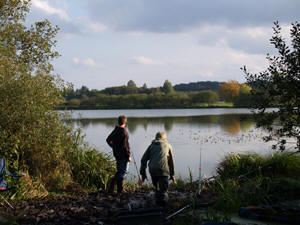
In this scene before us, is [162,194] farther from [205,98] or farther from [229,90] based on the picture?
[229,90]

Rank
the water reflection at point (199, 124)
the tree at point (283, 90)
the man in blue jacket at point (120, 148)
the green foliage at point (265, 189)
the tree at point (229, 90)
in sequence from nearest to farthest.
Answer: the tree at point (283, 90) < the green foliage at point (265, 189) < the man in blue jacket at point (120, 148) < the water reflection at point (199, 124) < the tree at point (229, 90)

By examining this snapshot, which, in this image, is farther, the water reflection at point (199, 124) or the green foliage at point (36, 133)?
the water reflection at point (199, 124)

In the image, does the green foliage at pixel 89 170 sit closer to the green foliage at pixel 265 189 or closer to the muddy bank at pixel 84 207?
the muddy bank at pixel 84 207

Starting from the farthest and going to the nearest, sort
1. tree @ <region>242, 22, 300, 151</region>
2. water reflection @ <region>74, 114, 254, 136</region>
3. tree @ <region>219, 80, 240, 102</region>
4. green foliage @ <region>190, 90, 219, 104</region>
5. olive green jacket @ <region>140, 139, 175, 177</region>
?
tree @ <region>219, 80, 240, 102</region>
green foliage @ <region>190, 90, 219, 104</region>
water reflection @ <region>74, 114, 254, 136</region>
olive green jacket @ <region>140, 139, 175, 177</region>
tree @ <region>242, 22, 300, 151</region>

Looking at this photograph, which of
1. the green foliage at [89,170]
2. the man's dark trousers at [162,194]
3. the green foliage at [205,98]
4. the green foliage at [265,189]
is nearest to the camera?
the green foliage at [265,189]

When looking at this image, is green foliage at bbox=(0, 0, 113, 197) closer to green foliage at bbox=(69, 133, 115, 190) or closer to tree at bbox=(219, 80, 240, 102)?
green foliage at bbox=(69, 133, 115, 190)

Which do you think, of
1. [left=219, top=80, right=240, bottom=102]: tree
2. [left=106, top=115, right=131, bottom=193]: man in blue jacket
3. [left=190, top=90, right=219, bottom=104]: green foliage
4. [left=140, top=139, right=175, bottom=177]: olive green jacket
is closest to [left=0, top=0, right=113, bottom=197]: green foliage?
[left=106, top=115, right=131, bottom=193]: man in blue jacket

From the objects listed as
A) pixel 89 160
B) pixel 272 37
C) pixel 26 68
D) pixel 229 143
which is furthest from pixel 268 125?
pixel 229 143

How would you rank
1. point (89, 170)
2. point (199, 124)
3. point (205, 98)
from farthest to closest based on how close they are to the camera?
point (205, 98) → point (199, 124) → point (89, 170)

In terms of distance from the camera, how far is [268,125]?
4.89 meters

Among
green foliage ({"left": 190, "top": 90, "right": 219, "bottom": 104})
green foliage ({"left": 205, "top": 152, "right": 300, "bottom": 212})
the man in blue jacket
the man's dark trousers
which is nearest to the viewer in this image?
green foliage ({"left": 205, "top": 152, "right": 300, "bottom": 212})

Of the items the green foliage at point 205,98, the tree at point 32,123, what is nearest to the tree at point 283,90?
the tree at point 32,123

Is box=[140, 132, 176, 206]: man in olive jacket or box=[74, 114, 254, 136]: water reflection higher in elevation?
box=[140, 132, 176, 206]: man in olive jacket

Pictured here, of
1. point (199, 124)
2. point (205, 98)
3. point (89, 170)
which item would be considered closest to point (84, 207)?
point (89, 170)
